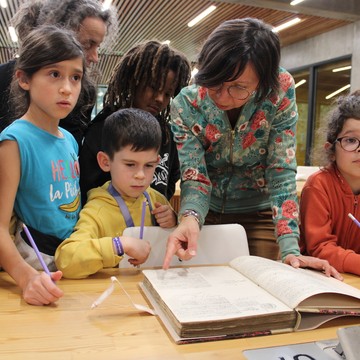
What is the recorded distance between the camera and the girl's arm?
0.86 metres

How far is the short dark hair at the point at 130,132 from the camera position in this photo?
1.36m

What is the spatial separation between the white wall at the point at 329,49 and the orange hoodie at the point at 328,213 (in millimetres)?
4580

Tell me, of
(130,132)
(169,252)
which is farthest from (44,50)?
(169,252)

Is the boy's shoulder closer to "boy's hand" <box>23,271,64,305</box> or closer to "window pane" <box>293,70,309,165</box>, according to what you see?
"boy's hand" <box>23,271,64,305</box>

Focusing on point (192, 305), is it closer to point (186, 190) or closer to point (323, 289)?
point (323, 289)

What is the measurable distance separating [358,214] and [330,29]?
6.15 meters

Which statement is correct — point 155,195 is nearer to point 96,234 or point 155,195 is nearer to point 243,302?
point 96,234

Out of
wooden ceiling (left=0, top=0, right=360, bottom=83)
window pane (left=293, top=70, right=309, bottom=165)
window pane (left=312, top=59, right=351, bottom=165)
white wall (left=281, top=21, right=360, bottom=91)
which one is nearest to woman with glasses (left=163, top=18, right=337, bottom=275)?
wooden ceiling (left=0, top=0, right=360, bottom=83)

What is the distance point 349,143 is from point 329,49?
19.7ft

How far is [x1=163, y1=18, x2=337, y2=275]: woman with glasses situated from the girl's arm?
1.05 ft

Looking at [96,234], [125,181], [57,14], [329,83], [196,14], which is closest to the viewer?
[96,234]

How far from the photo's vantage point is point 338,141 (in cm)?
155

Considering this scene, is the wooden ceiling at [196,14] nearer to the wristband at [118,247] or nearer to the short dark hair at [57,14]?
the short dark hair at [57,14]

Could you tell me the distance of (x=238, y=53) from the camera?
1.14 m
